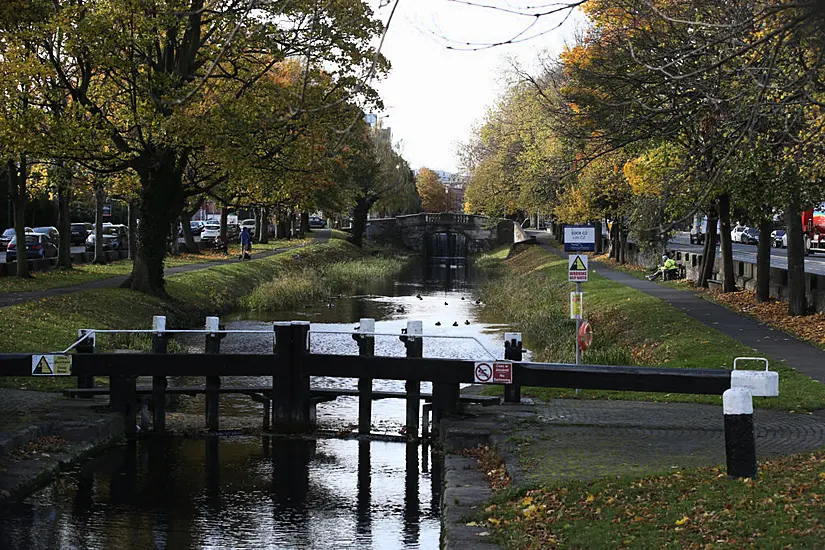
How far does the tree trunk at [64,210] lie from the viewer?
3428 cm

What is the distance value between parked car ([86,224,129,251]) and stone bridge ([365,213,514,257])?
33.1 meters

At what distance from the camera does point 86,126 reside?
28922mm

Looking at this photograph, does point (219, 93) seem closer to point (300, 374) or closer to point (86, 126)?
point (86, 126)

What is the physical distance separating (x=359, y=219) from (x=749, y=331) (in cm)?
6424

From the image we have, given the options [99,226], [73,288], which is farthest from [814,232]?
[73,288]

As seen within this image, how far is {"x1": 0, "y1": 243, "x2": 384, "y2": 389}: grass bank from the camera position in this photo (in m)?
23.5

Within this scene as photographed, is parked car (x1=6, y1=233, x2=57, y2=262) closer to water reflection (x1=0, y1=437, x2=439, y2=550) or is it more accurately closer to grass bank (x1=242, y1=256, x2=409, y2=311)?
grass bank (x1=242, y1=256, x2=409, y2=311)

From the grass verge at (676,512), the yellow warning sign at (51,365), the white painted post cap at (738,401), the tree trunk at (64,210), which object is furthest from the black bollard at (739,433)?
the tree trunk at (64,210)

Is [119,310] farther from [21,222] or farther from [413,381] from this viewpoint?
[413,381]

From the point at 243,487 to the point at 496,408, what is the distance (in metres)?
4.22

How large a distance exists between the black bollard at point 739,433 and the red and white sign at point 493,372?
224 inches

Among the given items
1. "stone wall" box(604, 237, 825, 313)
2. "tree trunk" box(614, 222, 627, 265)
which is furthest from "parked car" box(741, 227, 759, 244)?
"stone wall" box(604, 237, 825, 313)

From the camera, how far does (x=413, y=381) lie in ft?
56.7

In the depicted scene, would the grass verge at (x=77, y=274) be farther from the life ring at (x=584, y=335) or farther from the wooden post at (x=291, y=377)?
the life ring at (x=584, y=335)
